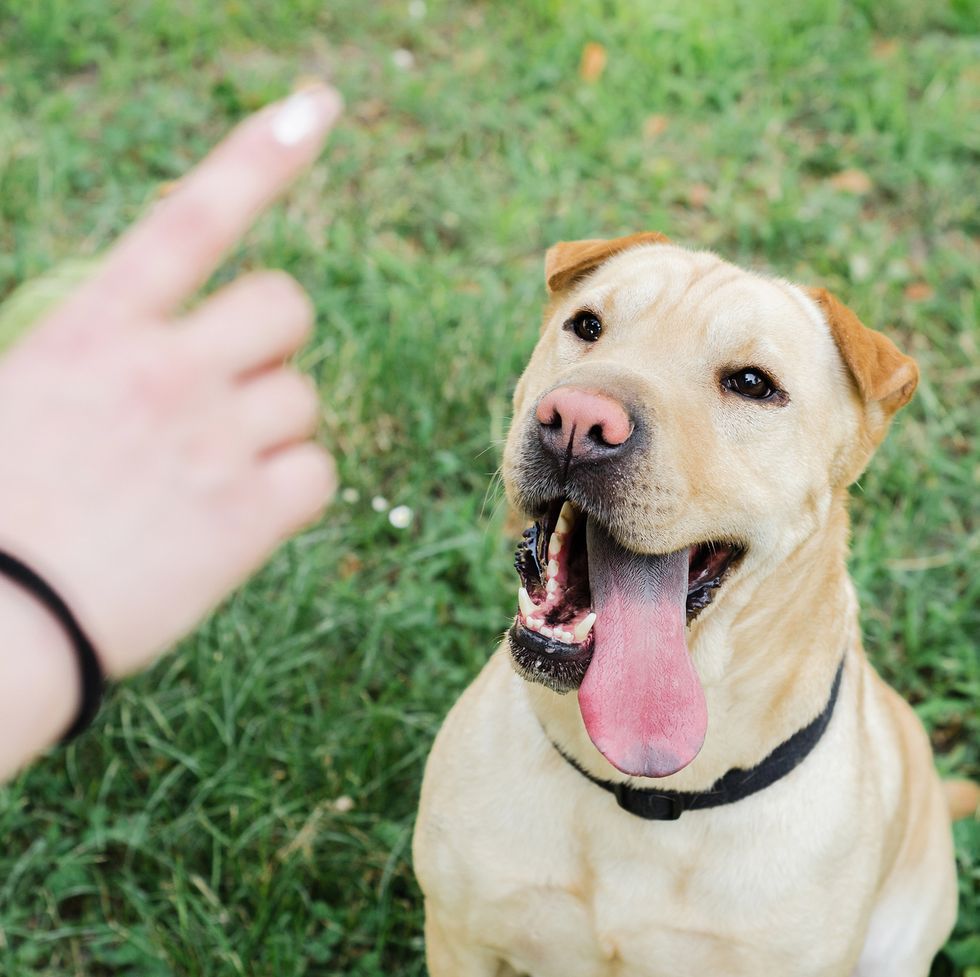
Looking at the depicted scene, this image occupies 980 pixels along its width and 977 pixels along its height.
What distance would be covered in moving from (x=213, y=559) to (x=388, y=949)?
237cm

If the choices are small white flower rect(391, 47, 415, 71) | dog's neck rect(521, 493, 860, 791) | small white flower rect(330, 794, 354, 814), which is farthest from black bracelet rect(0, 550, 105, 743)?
small white flower rect(391, 47, 415, 71)

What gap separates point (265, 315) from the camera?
128cm

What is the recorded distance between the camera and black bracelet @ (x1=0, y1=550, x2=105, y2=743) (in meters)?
1.14

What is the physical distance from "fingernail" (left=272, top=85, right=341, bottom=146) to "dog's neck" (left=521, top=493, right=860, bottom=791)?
140 centimetres

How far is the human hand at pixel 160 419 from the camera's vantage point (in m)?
1.18

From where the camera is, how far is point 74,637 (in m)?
1.17

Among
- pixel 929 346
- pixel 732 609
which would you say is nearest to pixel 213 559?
pixel 732 609

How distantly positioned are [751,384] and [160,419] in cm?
142

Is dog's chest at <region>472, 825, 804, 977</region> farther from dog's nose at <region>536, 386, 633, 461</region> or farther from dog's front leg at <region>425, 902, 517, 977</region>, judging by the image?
dog's nose at <region>536, 386, 633, 461</region>

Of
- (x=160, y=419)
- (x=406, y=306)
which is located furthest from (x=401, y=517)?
→ (x=160, y=419)

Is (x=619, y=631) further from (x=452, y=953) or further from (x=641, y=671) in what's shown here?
(x=452, y=953)

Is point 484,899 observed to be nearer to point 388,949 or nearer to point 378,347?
point 388,949

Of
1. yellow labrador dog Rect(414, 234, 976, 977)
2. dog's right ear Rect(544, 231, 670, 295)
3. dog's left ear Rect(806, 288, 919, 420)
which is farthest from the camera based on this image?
→ dog's right ear Rect(544, 231, 670, 295)

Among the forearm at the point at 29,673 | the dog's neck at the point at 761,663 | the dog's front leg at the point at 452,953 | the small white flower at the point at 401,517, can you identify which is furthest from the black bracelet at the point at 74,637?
the small white flower at the point at 401,517
